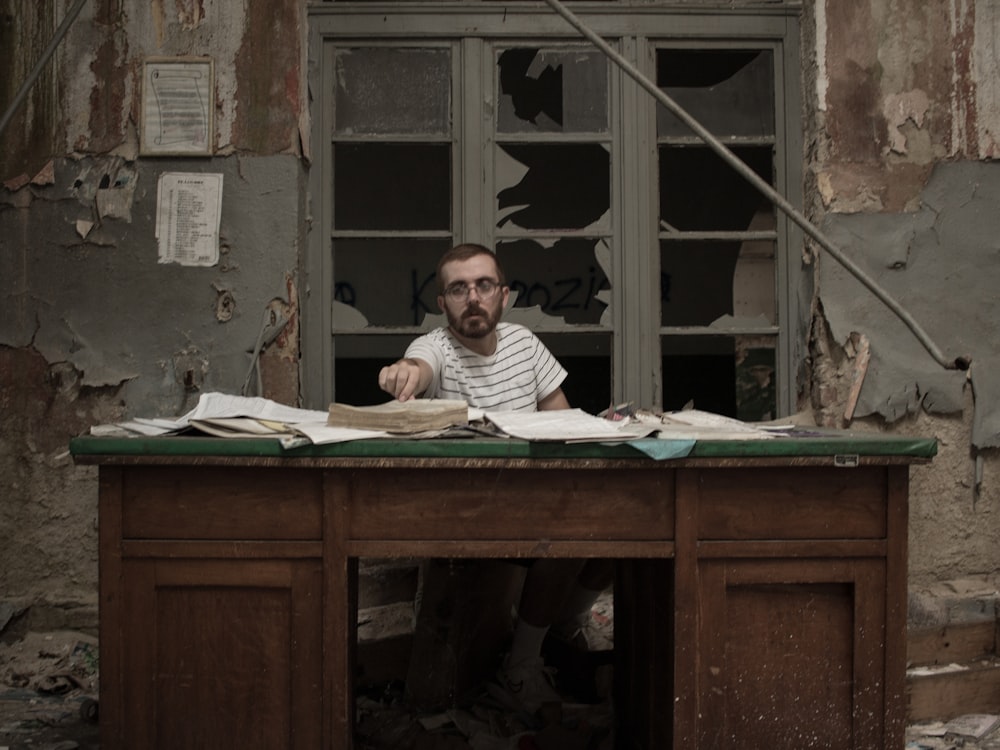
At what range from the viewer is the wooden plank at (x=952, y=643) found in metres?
2.90

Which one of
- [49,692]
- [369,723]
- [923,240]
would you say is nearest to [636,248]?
[923,240]

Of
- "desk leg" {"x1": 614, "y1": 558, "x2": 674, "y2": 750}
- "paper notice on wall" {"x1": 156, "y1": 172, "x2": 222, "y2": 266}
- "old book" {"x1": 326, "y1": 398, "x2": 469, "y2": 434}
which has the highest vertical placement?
"paper notice on wall" {"x1": 156, "y1": 172, "x2": 222, "y2": 266}

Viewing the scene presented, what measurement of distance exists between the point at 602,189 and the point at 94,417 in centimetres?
202

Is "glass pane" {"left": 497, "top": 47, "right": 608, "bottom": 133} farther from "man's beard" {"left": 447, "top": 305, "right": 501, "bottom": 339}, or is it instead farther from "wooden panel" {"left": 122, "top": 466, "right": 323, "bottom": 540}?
"wooden panel" {"left": 122, "top": 466, "right": 323, "bottom": 540}

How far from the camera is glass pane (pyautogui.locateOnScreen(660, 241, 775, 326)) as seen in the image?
3.47 metres

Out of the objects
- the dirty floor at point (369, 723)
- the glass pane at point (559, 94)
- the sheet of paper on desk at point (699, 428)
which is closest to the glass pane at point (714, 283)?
the glass pane at point (559, 94)

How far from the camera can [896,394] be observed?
3.23 m

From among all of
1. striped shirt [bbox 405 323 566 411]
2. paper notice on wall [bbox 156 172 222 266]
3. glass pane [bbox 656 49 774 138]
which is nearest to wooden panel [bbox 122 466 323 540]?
striped shirt [bbox 405 323 566 411]

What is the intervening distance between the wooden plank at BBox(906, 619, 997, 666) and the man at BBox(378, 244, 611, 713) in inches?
40.2

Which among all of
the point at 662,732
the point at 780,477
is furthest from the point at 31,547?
the point at 780,477

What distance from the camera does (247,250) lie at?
10.6 ft

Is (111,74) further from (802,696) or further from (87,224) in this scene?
(802,696)

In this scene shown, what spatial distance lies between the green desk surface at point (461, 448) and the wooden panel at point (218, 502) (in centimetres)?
6

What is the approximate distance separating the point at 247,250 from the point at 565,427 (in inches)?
70.7
